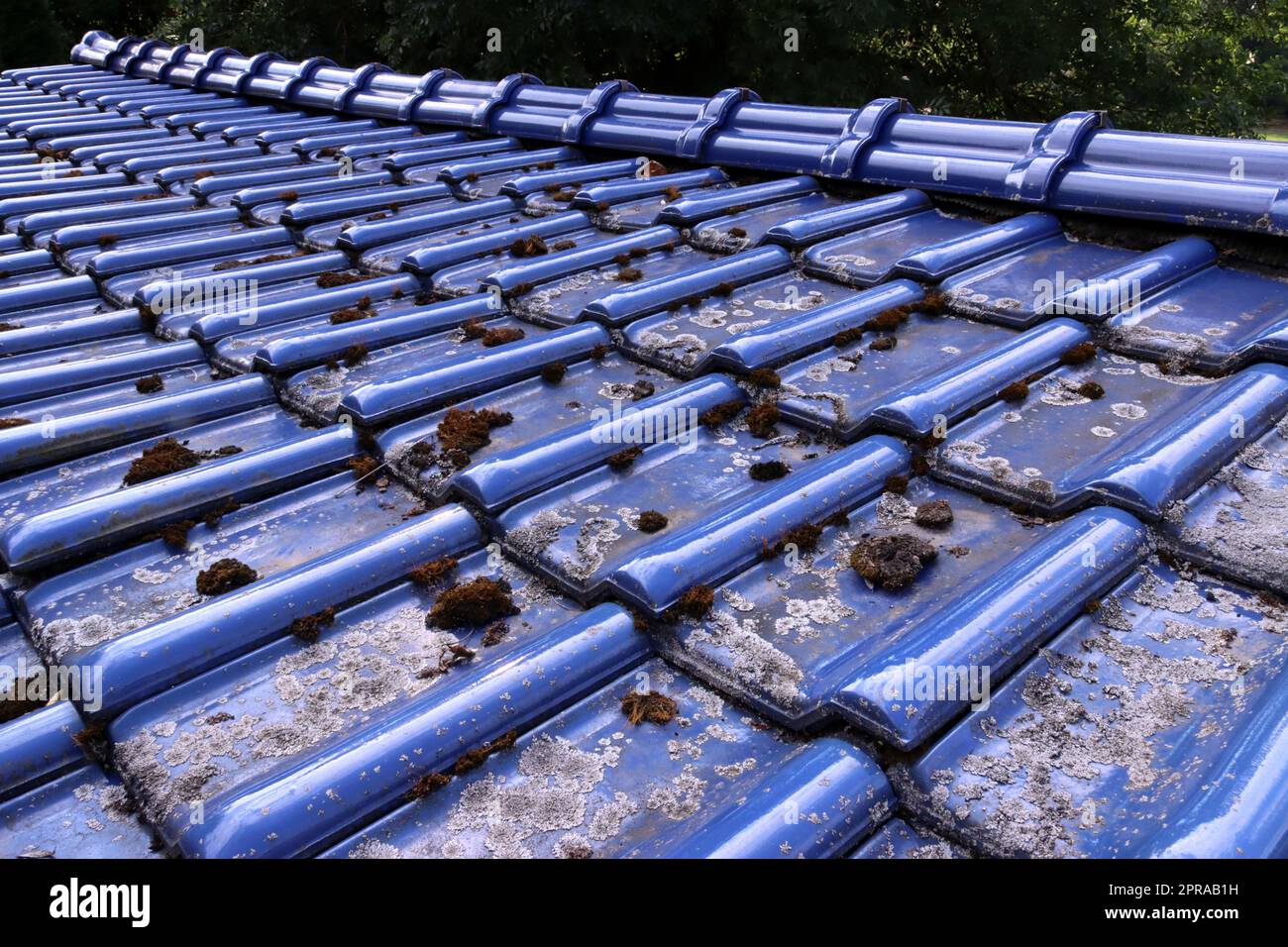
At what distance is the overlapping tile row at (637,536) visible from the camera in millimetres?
1352

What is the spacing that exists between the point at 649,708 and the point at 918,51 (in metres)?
14.8

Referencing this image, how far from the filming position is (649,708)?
151 cm

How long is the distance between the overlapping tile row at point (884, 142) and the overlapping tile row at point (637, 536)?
0.57 ft

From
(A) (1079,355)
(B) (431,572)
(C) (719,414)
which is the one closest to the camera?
(B) (431,572)

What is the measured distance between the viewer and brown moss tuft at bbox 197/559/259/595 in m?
1.82

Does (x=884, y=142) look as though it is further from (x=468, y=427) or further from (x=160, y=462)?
(x=160, y=462)

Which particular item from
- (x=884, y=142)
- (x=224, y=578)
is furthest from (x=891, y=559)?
(x=884, y=142)

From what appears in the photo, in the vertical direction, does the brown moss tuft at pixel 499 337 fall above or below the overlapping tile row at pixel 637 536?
above

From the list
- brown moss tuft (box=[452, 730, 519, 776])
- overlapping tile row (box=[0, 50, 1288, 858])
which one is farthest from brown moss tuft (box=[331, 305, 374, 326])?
brown moss tuft (box=[452, 730, 519, 776])

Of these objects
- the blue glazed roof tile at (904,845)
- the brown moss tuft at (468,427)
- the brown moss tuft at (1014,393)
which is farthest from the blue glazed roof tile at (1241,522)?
the brown moss tuft at (468,427)

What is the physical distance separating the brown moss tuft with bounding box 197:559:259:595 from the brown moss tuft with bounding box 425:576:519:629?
0.39 m

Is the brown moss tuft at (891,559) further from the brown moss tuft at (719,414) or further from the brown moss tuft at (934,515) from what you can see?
the brown moss tuft at (719,414)

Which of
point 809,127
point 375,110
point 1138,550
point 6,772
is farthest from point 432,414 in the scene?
point 375,110

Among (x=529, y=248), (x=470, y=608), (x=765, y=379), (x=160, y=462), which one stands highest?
(x=529, y=248)
